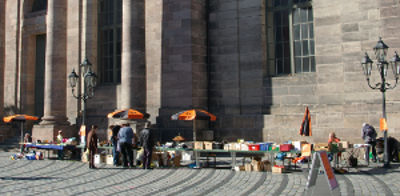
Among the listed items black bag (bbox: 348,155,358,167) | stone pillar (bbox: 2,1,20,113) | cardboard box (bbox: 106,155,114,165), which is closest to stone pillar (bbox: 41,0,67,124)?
stone pillar (bbox: 2,1,20,113)

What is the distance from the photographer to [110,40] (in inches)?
963

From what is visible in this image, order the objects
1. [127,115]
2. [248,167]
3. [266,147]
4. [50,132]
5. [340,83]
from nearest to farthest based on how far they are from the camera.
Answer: [266,147], [248,167], [340,83], [127,115], [50,132]

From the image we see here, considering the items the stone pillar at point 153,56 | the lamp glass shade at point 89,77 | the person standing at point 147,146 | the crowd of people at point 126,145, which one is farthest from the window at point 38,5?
the person standing at point 147,146

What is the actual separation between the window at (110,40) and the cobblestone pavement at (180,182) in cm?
1005

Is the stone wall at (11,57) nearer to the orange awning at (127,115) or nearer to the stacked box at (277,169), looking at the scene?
the orange awning at (127,115)

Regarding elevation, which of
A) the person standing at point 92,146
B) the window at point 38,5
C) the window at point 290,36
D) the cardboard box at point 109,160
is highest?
the window at point 38,5

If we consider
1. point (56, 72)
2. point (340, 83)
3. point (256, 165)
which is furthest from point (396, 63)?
point (56, 72)

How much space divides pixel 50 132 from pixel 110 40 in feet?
20.5

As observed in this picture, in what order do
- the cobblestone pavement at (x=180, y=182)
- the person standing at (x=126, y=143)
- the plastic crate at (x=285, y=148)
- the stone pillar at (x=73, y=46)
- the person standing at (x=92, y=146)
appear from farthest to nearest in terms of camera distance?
the stone pillar at (x=73, y=46) → the person standing at (x=92, y=146) → the person standing at (x=126, y=143) → the plastic crate at (x=285, y=148) → the cobblestone pavement at (x=180, y=182)

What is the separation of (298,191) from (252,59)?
37.2 feet

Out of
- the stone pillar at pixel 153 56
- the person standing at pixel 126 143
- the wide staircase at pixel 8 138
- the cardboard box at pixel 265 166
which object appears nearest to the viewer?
the cardboard box at pixel 265 166

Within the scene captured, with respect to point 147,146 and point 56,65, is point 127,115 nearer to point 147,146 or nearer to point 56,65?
point 147,146

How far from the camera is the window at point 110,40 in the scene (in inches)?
949

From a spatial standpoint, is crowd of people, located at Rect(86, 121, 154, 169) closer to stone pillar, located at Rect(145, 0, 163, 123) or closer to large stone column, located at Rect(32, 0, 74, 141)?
stone pillar, located at Rect(145, 0, 163, 123)
